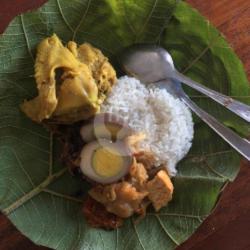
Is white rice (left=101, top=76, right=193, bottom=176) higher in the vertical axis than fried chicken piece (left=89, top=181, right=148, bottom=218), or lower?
higher

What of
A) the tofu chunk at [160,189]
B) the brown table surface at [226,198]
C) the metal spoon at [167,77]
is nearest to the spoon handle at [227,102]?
the metal spoon at [167,77]

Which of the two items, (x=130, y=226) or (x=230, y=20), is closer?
(x=130, y=226)

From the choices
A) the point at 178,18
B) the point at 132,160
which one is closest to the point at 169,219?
the point at 132,160

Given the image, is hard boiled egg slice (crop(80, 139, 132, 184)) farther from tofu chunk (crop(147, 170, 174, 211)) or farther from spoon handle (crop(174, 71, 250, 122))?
spoon handle (crop(174, 71, 250, 122))

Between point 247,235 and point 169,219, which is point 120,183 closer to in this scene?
point 169,219

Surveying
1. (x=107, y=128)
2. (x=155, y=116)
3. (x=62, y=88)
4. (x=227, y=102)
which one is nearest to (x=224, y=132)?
(x=227, y=102)

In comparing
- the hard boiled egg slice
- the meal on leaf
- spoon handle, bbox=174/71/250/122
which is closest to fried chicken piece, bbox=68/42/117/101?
the meal on leaf
